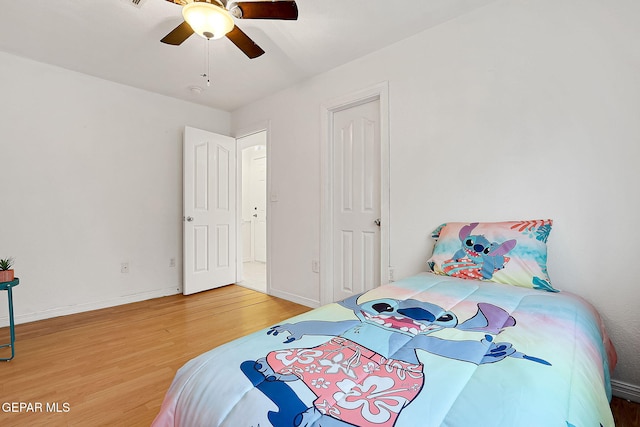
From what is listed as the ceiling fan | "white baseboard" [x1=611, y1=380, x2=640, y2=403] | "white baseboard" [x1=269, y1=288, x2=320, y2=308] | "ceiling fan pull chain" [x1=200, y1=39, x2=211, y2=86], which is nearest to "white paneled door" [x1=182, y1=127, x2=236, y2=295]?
"ceiling fan pull chain" [x1=200, y1=39, x2=211, y2=86]

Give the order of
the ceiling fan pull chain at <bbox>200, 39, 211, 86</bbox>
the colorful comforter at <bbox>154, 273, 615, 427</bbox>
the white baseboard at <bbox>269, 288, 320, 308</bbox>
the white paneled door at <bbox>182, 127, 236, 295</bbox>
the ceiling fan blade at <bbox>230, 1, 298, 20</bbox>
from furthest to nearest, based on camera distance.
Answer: the white paneled door at <bbox>182, 127, 236, 295</bbox>
the white baseboard at <bbox>269, 288, 320, 308</bbox>
the ceiling fan pull chain at <bbox>200, 39, 211, 86</bbox>
the ceiling fan blade at <bbox>230, 1, 298, 20</bbox>
the colorful comforter at <bbox>154, 273, 615, 427</bbox>

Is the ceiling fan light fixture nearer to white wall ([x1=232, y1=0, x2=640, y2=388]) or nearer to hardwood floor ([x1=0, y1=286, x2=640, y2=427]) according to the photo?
white wall ([x1=232, y1=0, x2=640, y2=388])

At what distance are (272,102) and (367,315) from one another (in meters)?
3.08

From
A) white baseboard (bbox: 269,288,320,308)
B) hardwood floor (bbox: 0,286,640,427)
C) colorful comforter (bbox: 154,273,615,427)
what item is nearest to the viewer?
colorful comforter (bbox: 154,273,615,427)

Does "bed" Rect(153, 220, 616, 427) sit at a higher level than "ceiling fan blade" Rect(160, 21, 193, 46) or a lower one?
lower

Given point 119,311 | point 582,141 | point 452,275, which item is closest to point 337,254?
point 452,275

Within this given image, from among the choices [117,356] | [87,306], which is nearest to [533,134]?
[117,356]

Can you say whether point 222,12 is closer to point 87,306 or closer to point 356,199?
point 356,199

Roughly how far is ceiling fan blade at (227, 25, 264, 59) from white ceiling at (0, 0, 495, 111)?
25cm

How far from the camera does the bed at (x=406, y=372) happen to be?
2.03 ft

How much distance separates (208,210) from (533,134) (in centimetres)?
345

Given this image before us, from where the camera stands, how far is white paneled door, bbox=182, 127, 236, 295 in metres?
3.62

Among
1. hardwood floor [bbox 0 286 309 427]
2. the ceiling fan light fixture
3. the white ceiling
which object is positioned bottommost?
hardwood floor [bbox 0 286 309 427]

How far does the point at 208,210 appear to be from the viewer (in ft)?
Answer: 12.6
